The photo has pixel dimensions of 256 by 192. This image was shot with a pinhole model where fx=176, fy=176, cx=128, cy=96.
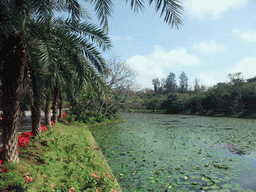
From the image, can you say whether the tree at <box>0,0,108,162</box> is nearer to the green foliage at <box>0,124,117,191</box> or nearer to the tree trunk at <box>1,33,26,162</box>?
the tree trunk at <box>1,33,26,162</box>

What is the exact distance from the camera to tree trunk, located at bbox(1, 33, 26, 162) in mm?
4109

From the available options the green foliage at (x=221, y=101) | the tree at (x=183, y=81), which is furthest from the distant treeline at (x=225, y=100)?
the tree at (x=183, y=81)

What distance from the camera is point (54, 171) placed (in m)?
4.18

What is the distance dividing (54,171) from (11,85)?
2.29m

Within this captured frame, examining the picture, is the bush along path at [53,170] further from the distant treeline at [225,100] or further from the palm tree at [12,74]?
the distant treeline at [225,100]

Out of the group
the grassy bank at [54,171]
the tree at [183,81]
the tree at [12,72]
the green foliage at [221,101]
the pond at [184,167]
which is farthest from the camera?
the tree at [183,81]

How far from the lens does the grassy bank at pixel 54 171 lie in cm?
339

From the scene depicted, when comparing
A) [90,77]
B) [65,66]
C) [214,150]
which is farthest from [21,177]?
[214,150]

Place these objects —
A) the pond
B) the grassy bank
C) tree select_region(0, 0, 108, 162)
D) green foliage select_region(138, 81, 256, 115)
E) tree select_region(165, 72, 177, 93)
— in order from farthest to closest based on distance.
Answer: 1. tree select_region(165, 72, 177, 93)
2. green foliage select_region(138, 81, 256, 115)
3. the pond
4. tree select_region(0, 0, 108, 162)
5. the grassy bank

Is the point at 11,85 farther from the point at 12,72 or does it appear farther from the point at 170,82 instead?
the point at 170,82

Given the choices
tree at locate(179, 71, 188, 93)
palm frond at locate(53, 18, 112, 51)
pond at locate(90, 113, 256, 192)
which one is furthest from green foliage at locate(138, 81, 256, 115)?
tree at locate(179, 71, 188, 93)

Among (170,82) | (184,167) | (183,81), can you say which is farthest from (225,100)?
(170,82)

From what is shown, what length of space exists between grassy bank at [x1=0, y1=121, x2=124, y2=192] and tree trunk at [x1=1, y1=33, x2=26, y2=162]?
450 millimetres

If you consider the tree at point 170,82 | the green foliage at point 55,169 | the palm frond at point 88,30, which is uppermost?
the tree at point 170,82
